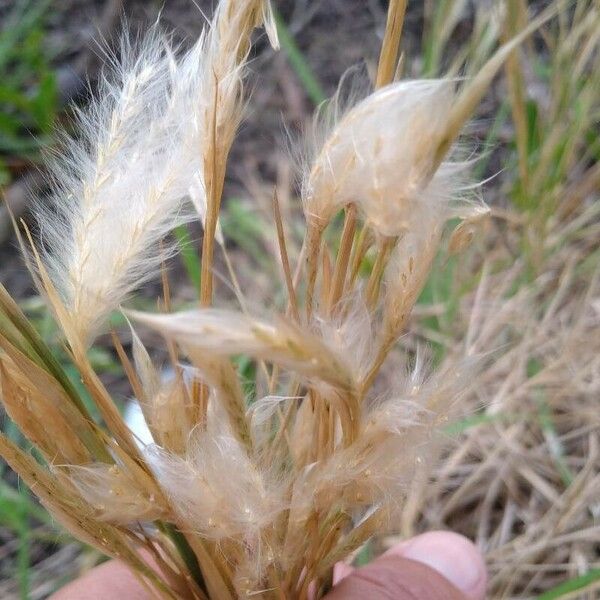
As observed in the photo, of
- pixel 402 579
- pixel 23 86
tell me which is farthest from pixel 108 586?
pixel 23 86

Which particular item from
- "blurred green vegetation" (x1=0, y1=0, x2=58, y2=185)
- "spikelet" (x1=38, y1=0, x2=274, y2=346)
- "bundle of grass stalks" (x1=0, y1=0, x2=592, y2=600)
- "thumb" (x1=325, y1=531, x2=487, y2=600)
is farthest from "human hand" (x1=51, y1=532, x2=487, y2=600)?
"blurred green vegetation" (x1=0, y1=0, x2=58, y2=185)

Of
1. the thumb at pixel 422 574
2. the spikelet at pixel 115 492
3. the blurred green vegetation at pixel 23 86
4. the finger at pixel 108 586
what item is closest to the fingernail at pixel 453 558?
the thumb at pixel 422 574

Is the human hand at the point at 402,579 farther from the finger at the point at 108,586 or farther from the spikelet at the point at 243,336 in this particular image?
the spikelet at the point at 243,336

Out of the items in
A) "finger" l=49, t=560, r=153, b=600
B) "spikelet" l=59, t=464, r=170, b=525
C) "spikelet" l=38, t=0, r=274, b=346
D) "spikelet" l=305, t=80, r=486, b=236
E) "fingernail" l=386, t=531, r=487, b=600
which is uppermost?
"spikelet" l=38, t=0, r=274, b=346

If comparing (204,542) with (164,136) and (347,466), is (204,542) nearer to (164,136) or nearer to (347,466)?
(347,466)

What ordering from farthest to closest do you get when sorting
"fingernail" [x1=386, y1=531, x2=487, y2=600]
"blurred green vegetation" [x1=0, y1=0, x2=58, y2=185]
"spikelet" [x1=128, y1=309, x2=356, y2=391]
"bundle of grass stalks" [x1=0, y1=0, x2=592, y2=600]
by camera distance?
"blurred green vegetation" [x1=0, y1=0, x2=58, y2=185], "fingernail" [x1=386, y1=531, x2=487, y2=600], "bundle of grass stalks" [x1=0, y1=0, x2=592, y2=600], "spikelet" [x1=128, y1=309, x2=356, y2=391]

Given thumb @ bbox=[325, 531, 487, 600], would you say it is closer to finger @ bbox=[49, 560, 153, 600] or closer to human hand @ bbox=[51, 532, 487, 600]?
human hand @ bbox=[51, 532, 487, 600]

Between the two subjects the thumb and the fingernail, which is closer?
the thumb
